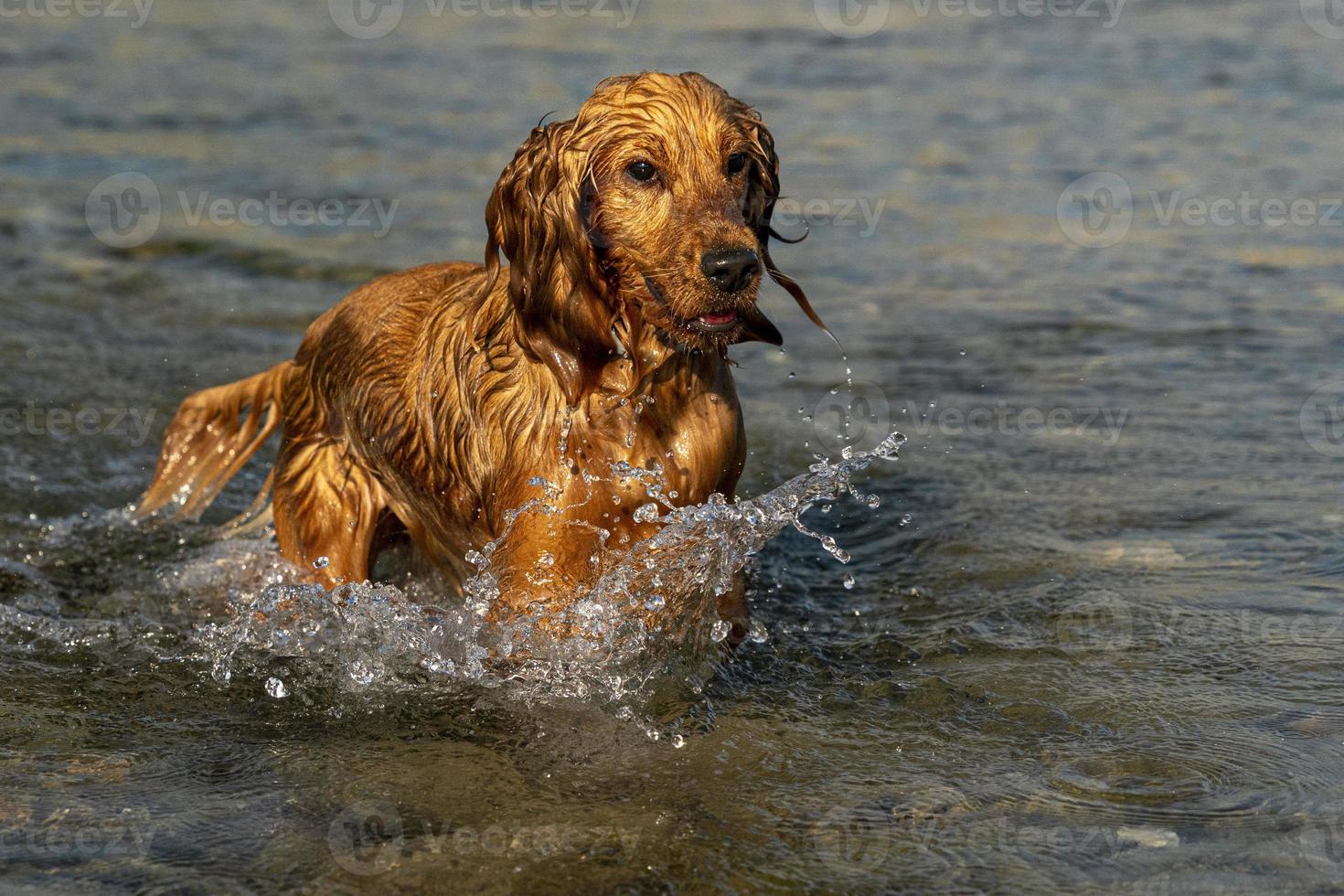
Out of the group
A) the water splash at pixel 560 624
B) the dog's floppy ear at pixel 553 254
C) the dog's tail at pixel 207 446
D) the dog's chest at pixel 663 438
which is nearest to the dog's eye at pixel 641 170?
the dog's floppy ear at pixel 553 254

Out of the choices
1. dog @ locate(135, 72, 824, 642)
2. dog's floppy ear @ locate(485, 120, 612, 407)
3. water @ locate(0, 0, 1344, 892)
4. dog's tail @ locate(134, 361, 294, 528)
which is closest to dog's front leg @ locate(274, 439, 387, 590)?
dog @ locate(135, 72, 824, 642)

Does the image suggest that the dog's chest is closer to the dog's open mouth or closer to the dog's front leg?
the dog's open mouth

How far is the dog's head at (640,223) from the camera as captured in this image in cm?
445

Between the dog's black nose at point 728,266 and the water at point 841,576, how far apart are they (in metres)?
1.12

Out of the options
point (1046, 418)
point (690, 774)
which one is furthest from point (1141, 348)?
point (690, 774)

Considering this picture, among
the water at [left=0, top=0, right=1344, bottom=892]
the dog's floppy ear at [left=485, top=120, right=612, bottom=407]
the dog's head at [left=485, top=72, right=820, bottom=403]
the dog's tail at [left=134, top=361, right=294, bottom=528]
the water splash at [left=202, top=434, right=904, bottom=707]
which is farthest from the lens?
the dog's tail at [left=134, top=361, right=294, bottom=528]

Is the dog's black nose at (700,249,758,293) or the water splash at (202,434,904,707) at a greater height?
the dog's black nose at (700,249,758,293)

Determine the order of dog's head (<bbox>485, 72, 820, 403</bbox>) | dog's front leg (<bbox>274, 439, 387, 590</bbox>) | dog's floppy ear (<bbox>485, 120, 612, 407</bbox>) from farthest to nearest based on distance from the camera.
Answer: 1. dog's front leg (<bbox>274, 439, 387, 590</bbox>)
2. dog's floppy ear (<bbox>485, 120, 612, 407</bbox>)
3. dog's head (<bbox>485, 72, 820, 403</bbox>)

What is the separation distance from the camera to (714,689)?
17.2 feet

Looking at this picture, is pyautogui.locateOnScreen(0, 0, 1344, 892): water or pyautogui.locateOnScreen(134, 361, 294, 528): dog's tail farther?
pyautogui.locateOnScreen(134, 361, 294, 528): dog's tail

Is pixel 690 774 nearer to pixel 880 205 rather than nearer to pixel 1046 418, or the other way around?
pixel 1046 418

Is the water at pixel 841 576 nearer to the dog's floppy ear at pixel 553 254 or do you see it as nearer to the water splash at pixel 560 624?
the water splash at pixel 560 624

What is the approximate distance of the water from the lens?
14.1ft

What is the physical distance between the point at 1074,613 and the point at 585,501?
2026 millimetres
